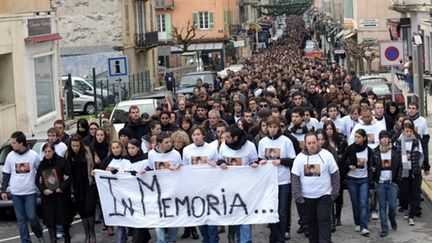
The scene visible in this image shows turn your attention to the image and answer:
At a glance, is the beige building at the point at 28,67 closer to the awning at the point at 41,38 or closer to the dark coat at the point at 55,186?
the awning at the point at 41,38

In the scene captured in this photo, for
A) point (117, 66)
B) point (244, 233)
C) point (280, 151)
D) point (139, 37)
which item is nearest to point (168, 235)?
point (244, 233)

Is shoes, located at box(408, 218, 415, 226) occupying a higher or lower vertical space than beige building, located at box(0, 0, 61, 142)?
lower

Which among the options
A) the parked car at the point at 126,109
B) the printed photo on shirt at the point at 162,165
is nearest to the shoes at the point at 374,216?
the printed photo on shirt at the point at 162,165

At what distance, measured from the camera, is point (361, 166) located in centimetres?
1320

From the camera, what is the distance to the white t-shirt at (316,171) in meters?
11.8

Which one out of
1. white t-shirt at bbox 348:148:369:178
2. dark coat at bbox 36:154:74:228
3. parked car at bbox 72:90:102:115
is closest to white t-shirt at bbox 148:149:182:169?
→ dark coat at bbox 36:154:74:228

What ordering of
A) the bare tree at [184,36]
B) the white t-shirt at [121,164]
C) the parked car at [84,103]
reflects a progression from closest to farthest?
the white t-shirt at [121,164] → the parked car at [84,103] → the bare tree at [184,36]

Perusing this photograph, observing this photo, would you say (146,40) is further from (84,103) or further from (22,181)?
(22,181)

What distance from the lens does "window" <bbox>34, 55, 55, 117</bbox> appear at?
28828mm

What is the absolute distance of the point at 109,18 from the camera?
174 ft

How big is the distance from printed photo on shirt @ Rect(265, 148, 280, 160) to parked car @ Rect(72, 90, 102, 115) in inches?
1056

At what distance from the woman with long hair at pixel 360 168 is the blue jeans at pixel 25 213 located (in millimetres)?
4175

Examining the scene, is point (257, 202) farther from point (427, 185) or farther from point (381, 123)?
point (427, 185)

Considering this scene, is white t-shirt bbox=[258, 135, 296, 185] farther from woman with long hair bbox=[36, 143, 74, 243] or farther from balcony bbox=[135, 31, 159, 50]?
balcony bbox=[135, 31, 159, 50]
